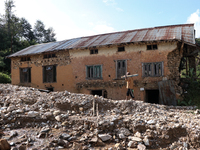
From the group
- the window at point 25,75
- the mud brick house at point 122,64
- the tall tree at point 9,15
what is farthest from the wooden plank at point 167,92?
the tall tree at point 9,15

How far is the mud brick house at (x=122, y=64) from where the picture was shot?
9961mm

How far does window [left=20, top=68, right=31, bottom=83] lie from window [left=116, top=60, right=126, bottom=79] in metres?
8.27

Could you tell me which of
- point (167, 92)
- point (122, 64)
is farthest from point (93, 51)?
point (167, 92)

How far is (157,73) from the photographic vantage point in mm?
10281

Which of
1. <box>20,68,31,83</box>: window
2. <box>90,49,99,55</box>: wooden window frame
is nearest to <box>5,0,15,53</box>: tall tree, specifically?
<box>20,68,31,83</box>: window

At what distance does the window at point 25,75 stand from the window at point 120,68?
8274 millimetres

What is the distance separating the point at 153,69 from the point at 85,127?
7.07m

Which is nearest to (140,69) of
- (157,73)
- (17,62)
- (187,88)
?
(157,73)

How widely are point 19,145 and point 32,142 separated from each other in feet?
0.93

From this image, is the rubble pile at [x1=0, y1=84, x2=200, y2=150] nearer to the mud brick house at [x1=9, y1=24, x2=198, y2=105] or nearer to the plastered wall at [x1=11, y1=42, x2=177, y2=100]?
the mud brick house at [x1=9, y1=24, x2=198, y2=105]

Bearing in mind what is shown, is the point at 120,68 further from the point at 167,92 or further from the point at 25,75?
the point at 25,75

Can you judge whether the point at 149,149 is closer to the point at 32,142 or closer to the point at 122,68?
the point at 32,142

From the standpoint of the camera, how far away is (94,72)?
38.9 ft

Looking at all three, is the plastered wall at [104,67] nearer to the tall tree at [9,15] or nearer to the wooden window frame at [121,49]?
the wooden window frame at [121,49]
